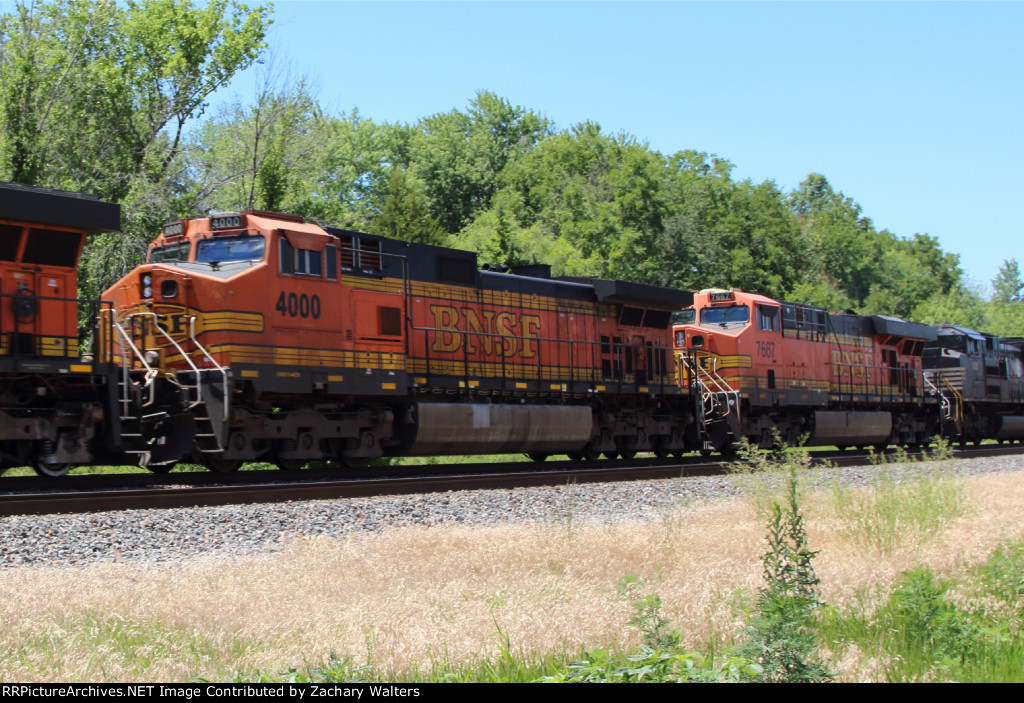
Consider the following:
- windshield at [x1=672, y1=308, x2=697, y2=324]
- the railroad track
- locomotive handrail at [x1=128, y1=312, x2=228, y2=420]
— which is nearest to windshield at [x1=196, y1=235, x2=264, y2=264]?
locomotive handrail at [x1=128, y1=312, x2=228, y2=420]

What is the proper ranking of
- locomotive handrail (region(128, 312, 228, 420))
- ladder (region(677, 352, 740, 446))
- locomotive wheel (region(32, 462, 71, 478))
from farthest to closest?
ladder (region(677, 352, 740, 446)), locomotive handrail (region(128, 312, 228, 420)), locomotive wheel (region(32, 462, 71, 478))

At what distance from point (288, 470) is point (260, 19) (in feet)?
55.8

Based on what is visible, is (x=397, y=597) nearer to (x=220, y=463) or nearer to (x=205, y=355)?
(x=205, y=355)

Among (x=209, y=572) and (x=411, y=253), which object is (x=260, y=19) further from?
(x=209, y=572)

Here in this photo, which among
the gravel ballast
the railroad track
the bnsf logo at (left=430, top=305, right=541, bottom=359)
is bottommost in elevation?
the gravel ballast

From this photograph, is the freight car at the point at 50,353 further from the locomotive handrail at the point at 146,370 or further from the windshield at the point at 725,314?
the windshield at the point at 725,314

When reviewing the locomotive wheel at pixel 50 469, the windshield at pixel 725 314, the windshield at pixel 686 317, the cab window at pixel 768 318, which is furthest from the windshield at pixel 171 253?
the cab window at pixel 768 318

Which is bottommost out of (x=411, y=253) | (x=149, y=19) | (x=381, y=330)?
(x=381, y=330)

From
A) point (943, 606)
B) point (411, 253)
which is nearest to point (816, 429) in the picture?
point (411, 253)

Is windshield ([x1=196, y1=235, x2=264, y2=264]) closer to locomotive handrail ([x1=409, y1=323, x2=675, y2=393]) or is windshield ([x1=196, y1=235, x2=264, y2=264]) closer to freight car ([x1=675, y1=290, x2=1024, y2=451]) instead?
locomotive handrail ([x1=409, y1=323, x2=675, y2=393])

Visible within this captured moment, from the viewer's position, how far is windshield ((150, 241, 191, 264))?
47.4 ft

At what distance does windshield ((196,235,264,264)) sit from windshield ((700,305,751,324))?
→ 12.6 metres

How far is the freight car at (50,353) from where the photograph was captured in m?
11.4
